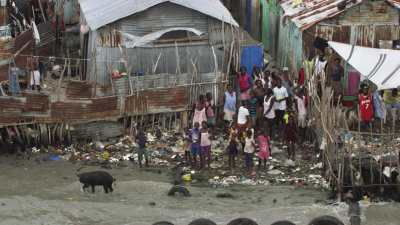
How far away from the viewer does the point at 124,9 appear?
2070 centimetres

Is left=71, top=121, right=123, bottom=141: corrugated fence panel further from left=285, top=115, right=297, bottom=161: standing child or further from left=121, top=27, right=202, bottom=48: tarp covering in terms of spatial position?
left=285, top=115, right=297, bottom=161: standing child

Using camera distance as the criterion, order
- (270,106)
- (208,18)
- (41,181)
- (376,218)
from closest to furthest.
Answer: (376,218), (41,181), (270,106), (208,18)

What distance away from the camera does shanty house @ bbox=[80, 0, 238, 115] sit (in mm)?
20156

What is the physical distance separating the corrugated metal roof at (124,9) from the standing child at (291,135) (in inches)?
145

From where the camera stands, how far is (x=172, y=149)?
64.3ft

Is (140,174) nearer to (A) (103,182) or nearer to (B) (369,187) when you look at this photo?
(A) (103,182)

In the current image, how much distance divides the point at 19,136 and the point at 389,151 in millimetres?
8064

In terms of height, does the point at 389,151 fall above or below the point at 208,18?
below

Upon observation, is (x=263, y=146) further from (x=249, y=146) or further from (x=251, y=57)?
(x=251, y=57)

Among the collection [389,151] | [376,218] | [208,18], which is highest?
[208,18]

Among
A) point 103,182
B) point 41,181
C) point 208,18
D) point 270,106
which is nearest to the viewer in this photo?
point 103,182

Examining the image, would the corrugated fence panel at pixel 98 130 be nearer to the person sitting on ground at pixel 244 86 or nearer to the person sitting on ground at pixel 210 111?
the person sitting on ground at pixel 210 111

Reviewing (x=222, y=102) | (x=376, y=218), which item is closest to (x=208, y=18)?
(x=222, y=102)

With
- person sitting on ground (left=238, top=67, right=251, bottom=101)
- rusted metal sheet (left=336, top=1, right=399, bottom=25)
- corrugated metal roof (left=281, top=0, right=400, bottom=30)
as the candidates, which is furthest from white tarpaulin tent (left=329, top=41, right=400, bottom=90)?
person sitting on ground (left=238, top=67, right=251, bottom=101)
